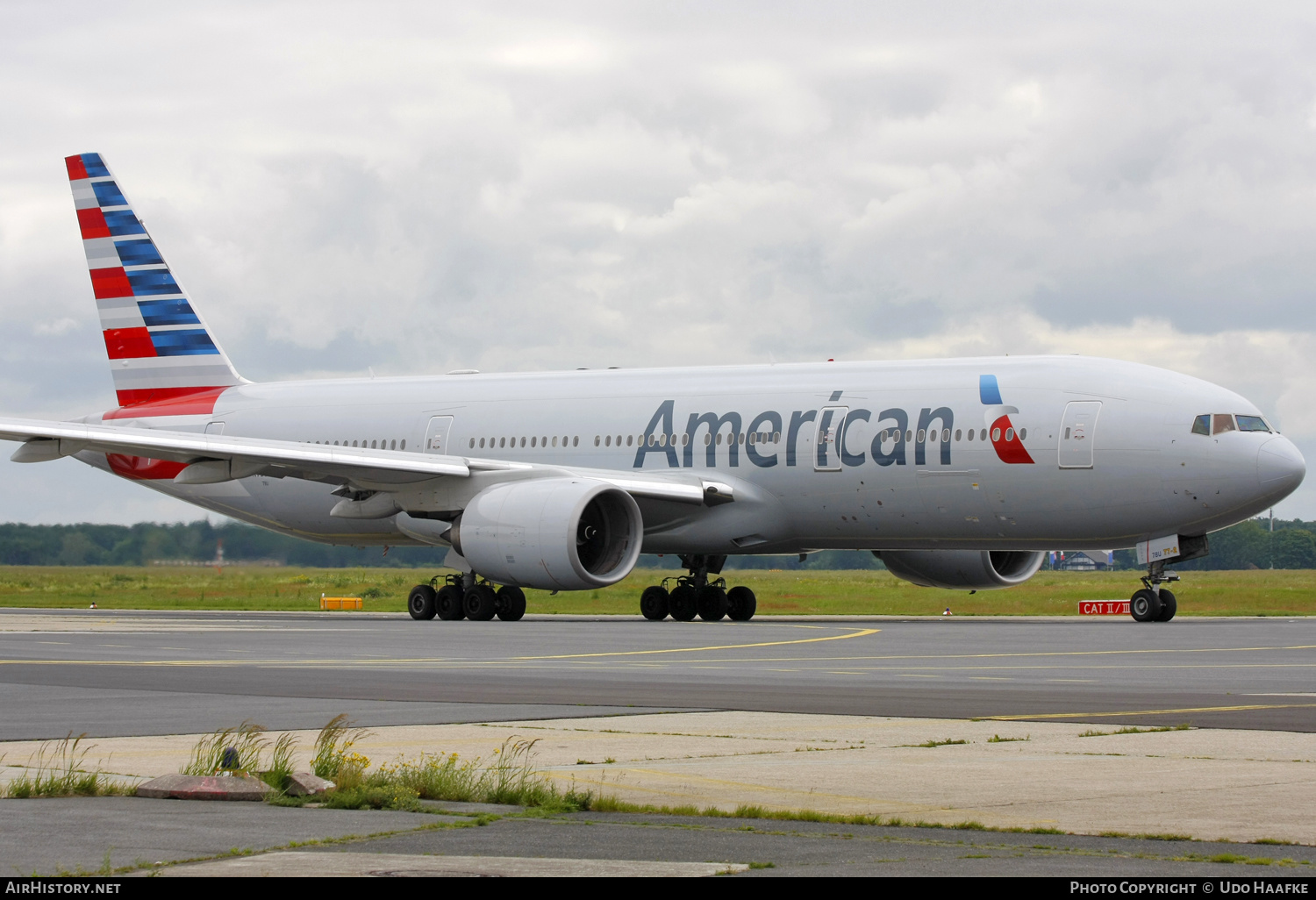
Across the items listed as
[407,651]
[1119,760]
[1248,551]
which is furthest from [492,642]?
[1248,551]

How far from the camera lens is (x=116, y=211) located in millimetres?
37281

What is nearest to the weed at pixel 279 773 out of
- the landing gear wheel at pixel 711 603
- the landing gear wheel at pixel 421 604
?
the landing gear wheel at pixel 421 604

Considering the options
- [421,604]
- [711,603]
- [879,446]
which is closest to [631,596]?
[711,603]

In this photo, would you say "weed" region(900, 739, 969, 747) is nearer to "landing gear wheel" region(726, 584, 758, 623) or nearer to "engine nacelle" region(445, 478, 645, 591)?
"engine nacelle" region(445, 478, 645, 591)

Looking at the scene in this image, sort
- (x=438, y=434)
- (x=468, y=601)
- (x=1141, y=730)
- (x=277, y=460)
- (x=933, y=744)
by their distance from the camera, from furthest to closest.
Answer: (x=438, y=434) → (x=468, y=601) → (x=277, y=460) → (x=1141, y=730) → (x=933, y=744)

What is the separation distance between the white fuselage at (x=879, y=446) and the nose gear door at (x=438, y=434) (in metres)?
0.04

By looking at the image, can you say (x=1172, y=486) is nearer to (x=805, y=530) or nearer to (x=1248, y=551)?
(x=805, y=530)

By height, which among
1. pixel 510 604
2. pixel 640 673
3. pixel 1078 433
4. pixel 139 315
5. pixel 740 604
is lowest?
pixel 640 673

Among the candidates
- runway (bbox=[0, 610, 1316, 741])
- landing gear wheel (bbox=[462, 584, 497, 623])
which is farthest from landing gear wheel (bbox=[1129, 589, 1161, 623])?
landing gear wheel (bbox=[462, 584, 497, 623])

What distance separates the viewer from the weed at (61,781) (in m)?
8.12

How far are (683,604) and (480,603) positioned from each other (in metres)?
3.89

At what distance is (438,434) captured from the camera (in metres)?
34.0

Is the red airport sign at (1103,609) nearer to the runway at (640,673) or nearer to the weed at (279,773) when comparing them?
the runway at (640,673)

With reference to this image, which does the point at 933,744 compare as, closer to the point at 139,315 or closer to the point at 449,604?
the point at 449,604
